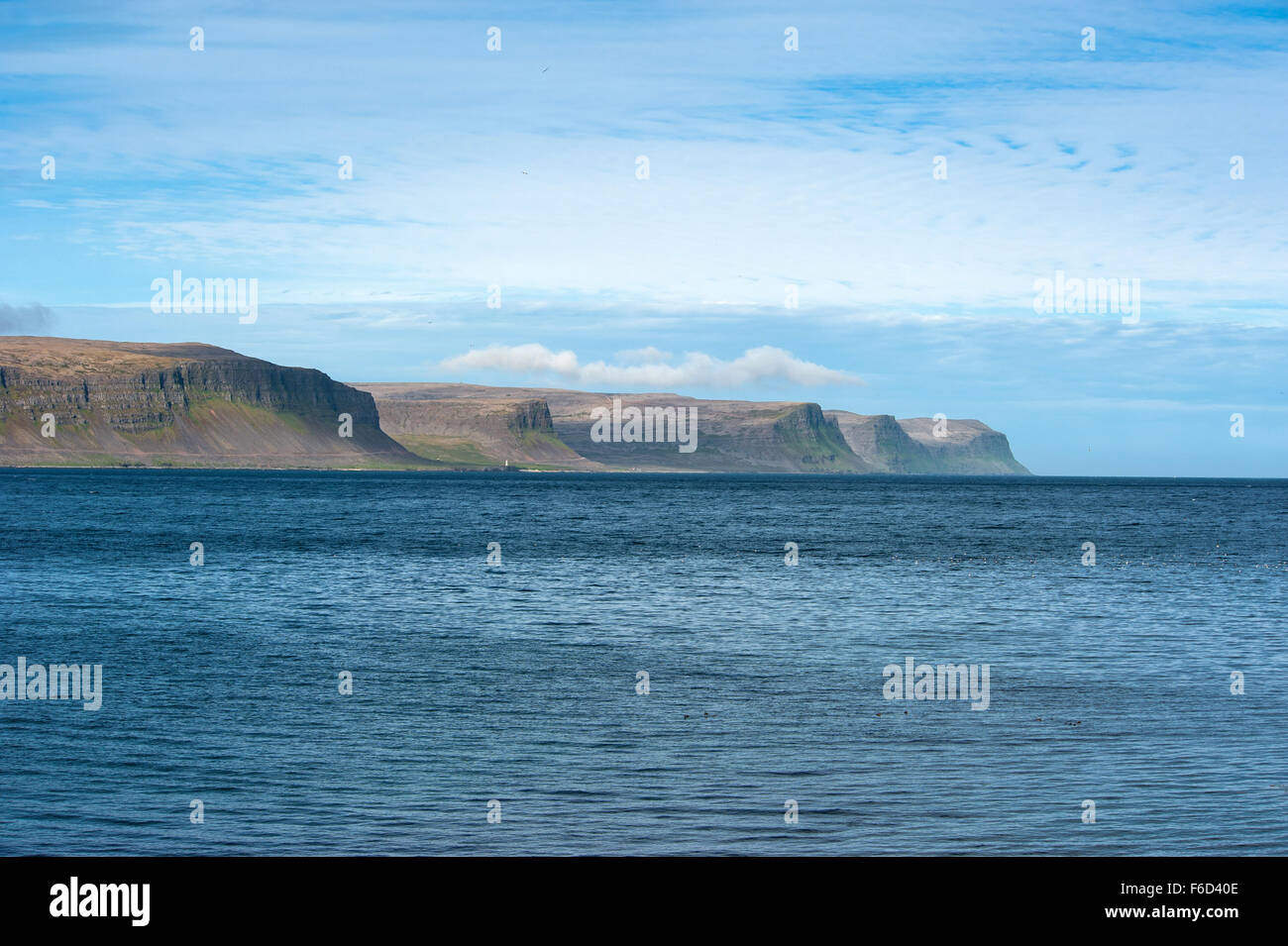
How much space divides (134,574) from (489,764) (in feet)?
132

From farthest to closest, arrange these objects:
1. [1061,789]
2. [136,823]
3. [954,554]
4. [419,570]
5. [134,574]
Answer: [954,554]
[419,570]
[134,574]
[1061,789]
[136,823]

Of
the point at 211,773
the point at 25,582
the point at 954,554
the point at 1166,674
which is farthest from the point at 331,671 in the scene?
the point at 954,554

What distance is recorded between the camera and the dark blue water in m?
15.7

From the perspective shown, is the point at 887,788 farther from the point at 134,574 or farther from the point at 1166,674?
the point at 134,574

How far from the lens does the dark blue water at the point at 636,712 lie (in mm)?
15695

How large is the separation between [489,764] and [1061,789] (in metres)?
9.10

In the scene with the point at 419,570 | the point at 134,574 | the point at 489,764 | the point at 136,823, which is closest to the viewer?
the point at 136,823

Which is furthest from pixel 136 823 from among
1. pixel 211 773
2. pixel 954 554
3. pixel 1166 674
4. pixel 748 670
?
pixel 954 554

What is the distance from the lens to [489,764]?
19094mm

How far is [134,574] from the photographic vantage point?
53469 mm

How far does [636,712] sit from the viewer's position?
Answer: 23.2m
